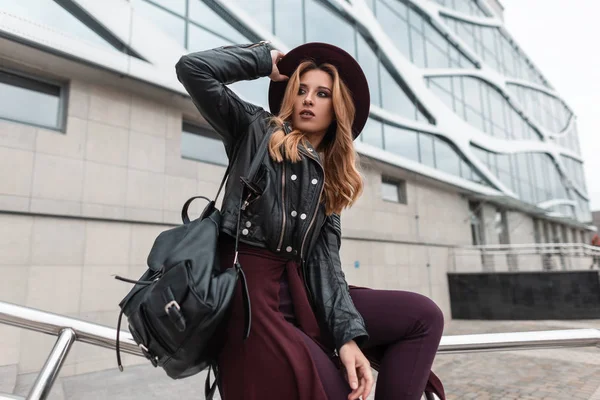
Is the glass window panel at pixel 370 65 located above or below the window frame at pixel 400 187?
above

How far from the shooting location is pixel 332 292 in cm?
116

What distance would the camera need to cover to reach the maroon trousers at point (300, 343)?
0.94m

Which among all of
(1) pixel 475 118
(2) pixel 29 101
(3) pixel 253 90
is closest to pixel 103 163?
(2) pixel 29 101

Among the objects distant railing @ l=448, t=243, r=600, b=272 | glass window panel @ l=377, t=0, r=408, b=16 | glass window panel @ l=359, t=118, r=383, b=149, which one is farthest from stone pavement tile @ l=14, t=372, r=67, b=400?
glass window panel @ l=377, t=0, r=408, b=16

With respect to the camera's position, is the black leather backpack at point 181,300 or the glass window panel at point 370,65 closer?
the black leather backpack at point 181,300

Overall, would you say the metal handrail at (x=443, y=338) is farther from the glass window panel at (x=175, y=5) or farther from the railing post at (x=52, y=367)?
the glass window panel at (x=175, y=5)

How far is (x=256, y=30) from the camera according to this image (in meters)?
8.05

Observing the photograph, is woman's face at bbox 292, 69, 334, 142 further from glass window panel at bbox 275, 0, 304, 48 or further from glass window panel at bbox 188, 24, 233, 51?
glass window panel at bbox 275, 0, 304, 48

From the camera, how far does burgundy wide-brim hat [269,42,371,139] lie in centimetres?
143

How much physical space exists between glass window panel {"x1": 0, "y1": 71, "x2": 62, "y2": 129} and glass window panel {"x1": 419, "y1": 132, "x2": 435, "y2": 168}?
11081mm

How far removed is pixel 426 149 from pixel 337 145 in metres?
13.0

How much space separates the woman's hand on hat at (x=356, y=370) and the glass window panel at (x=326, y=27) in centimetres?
962

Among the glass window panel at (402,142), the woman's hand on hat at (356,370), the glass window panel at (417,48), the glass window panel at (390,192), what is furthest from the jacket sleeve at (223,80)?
the glass window panel at (417,48)

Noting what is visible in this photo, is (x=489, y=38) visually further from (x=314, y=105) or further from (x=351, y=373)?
(x=351, y=373)
